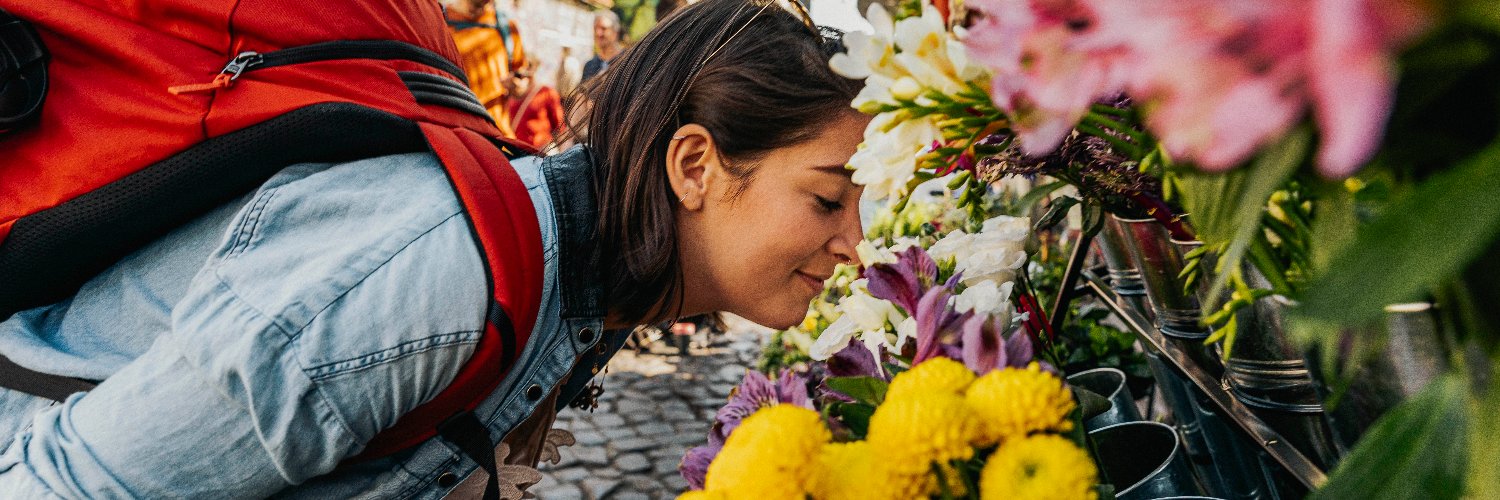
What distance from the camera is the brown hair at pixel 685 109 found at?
1.82 meters

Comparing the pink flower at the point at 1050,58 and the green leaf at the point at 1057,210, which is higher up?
the pink flower at the point at 1050,58

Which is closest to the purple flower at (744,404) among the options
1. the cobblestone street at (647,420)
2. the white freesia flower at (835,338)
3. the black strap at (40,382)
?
the white freesia flower at (835,338)

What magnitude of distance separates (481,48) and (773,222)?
12.5ft

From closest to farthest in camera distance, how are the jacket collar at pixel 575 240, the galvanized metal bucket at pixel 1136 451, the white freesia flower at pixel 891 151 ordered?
1. the white freesia flower at pixel 891 151
2. the galvanized metal bucket at pixel 1136 451
3. the jacket collar at pixel 575 240

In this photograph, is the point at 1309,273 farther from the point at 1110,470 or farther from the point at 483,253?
the point at 483,253

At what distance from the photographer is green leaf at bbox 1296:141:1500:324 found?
289 mm

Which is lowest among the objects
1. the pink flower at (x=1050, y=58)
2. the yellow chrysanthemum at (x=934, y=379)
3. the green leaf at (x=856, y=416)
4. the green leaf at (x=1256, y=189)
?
the green leaf at (x=856, y=416)

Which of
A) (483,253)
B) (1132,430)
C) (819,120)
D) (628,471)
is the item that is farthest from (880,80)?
(628,471)

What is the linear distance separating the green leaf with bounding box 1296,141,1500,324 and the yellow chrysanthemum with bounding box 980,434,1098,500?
28cm

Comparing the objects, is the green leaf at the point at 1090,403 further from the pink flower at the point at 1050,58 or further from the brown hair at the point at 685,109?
the brown hair at the point at 685,109

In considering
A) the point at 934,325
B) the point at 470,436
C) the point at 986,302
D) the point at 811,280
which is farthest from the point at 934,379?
the point at 811,280

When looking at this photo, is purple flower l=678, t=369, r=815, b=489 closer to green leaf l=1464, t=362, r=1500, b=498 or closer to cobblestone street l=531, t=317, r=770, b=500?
green leaf l=1464, t=362, r=1500, b=498

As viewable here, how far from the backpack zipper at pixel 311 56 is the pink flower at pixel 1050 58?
50.4 inches

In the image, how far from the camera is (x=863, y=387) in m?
0.81
